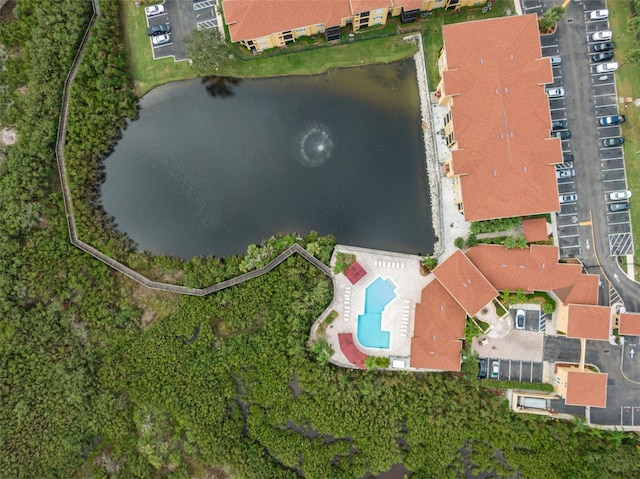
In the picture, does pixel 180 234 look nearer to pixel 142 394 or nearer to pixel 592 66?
pixel 142 394

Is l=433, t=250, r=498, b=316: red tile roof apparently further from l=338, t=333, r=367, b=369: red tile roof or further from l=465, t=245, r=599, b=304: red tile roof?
l=338, t=333, r=367, b=369: red tile roof

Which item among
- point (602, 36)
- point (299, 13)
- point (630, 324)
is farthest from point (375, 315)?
point (602, 36)

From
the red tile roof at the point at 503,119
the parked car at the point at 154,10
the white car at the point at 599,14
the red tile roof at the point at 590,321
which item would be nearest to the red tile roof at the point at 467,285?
the red tile roof at the point at 503,119

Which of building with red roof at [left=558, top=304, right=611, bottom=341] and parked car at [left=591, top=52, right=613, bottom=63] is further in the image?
parked car at [left=591, top=52, right=613, bottom=63]

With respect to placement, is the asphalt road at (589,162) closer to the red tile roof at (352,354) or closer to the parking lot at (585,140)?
the parking lot at (585,140)

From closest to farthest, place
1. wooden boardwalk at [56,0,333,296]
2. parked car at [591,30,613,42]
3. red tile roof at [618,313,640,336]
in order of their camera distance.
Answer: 1. red tile roof at [618,313,640,336]
2. parked car at [591,30,613,42]
3. wooden boardwalk at [56,0,333,296]

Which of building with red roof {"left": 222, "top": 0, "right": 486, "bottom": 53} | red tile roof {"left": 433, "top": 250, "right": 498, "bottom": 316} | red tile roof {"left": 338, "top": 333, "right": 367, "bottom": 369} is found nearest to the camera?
red tile roof {"left": 433, "top": 250, "right": 498, "bottom": 316}

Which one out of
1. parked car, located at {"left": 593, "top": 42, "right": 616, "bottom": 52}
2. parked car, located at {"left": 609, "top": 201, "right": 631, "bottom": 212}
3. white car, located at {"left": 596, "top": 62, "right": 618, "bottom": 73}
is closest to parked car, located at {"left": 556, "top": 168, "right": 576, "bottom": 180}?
parked car, located at {"left": 609, "top": 201, "right": 631, "bottom": 212}
